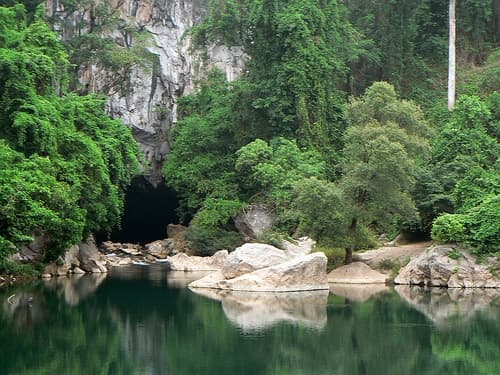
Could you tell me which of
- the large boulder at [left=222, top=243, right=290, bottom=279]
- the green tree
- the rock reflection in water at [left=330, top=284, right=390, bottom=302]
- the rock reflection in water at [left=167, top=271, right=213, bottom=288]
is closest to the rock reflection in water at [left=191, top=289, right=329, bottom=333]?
the rock reflection in water at [left=330, top=284, right=390, bottom=302]

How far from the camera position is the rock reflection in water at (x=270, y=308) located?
20219mm

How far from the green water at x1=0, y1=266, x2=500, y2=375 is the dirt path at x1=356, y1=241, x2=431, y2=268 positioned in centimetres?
289

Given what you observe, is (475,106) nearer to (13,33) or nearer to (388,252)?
(388,252)

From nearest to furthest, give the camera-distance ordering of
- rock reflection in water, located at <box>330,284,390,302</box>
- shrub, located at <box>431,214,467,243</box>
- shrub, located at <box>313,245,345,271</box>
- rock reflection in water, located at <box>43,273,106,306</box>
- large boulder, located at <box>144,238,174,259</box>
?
1. rock reflection in water, located at <box>43,273,106,306</box>
2. rock reflection in water, located at <box>330,284,390,302</box>
3. shrub, located at <box>431,214,467,243</box>
4. shrub, located at <box>313,245,345,271</box>
5. large boulder, located at <box>144,238,174,259</box>

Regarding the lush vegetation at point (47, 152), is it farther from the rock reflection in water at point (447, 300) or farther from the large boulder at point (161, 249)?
the rock reflection in water at point (447, 300)

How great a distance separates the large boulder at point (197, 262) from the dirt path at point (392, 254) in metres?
6.33

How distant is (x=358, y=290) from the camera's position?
2816cm

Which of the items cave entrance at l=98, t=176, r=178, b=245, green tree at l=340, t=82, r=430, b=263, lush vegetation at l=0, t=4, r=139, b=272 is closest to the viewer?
lush vegetation at l=0, t=4, r=139, b=272

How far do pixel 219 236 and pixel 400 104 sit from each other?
449 inches

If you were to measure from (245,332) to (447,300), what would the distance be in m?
8.78

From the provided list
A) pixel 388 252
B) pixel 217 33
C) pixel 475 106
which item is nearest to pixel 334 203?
pixel 388 252

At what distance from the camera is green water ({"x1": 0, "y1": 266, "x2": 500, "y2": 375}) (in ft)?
49.6

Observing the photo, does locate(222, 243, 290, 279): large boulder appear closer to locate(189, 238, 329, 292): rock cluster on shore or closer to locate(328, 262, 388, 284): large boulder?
locate(189, 238, 329, 292): rock cluster on shore

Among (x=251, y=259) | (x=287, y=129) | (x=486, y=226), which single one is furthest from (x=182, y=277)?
(x=486, y=226)
